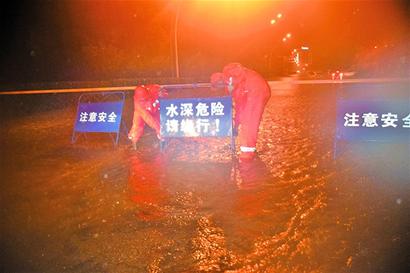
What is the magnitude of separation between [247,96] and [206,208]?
310 centimetres

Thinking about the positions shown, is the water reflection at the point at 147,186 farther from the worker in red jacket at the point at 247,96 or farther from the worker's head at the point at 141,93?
the worker in red jacket at the point at 247,96

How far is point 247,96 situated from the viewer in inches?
311

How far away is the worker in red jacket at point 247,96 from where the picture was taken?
25.7 ft

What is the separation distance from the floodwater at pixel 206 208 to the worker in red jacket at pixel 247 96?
47cm

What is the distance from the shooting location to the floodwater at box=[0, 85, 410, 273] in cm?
416

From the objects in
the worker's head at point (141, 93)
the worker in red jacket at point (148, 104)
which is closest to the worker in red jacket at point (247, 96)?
the worker in red jacket at point (148, 104)

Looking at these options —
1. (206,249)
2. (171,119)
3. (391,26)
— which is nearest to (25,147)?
(171,119)

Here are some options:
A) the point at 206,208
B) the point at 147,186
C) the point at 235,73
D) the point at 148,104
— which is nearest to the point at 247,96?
the point at 235,73

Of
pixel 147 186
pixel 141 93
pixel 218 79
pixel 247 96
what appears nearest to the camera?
pixel 147 186

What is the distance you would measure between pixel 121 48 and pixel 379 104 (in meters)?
24.0

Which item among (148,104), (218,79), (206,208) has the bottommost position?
(206,208)

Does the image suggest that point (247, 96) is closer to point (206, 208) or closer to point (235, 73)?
point (235, 73)

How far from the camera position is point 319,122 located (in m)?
11.4

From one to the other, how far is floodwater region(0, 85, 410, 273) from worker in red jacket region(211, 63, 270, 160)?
0.47 metres
